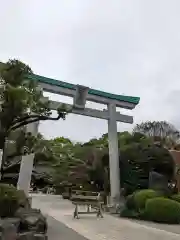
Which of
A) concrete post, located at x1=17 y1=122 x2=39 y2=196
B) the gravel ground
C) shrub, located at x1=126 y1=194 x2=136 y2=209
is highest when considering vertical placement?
concrete post, located at x1=17 y1=122 x2=39 y2=196

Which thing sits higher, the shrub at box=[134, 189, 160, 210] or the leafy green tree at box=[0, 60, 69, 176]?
the leafy green tree at box=[0, 60, 69, 176]

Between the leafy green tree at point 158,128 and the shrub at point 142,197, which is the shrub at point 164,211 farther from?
the leafy green tree at point 158,128

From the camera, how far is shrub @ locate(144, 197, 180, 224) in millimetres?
14727

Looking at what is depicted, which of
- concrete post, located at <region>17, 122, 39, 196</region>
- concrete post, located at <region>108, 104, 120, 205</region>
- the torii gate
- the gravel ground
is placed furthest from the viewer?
concrete post, located at <region>108, 104, 120, 205</region>

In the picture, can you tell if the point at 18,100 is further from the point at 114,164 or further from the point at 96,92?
the point at 114,164

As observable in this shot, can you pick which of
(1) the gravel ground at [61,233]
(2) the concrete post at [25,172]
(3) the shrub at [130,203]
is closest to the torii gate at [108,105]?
(3) the shrub at [130,203]

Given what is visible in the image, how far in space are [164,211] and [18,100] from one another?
819cm

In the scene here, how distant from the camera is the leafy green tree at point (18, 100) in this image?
9094 mm

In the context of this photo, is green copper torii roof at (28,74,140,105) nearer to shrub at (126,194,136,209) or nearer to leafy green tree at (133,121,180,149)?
shrub at (126,194,136,209)

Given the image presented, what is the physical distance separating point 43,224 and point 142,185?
13192 mm

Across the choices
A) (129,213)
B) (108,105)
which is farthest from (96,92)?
(129,213)

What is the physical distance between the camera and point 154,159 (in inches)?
820

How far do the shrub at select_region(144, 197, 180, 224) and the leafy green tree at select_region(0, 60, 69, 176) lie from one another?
6.42m

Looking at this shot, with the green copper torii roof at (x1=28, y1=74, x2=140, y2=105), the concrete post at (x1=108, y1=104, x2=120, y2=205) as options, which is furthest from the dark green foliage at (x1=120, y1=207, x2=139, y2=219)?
the green copper torii roof at (x1=28, y1=74, x2=140, y2=105)
